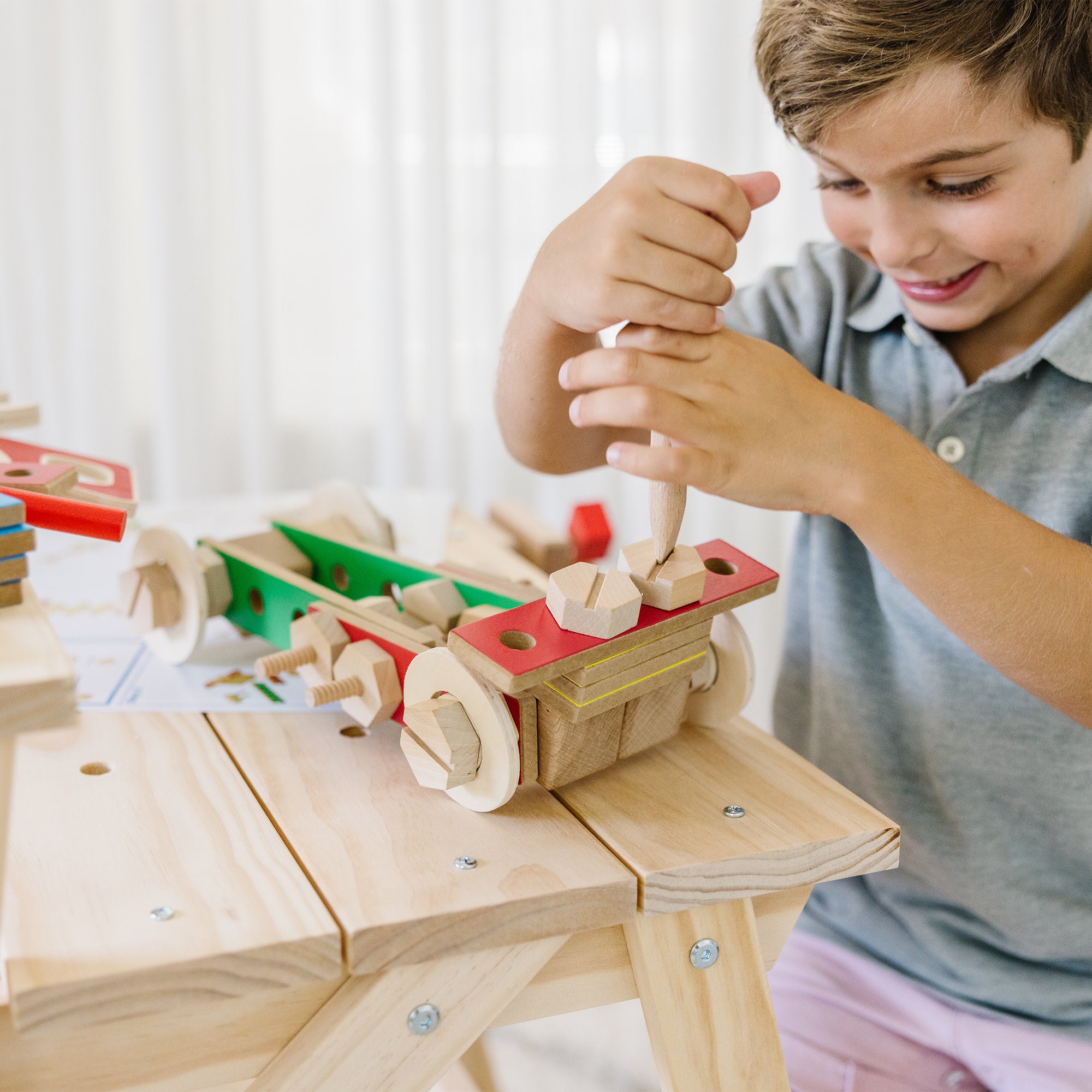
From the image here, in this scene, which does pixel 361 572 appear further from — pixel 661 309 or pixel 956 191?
pixel 956 191

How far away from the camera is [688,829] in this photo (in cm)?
49

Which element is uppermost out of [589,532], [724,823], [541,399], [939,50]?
[939,50]

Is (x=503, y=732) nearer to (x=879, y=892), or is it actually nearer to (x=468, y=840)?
(x=468, y=840)

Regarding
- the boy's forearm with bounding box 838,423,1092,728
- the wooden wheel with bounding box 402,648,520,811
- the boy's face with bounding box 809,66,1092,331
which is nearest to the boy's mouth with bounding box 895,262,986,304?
the boy's face with bounding box 809,66,1092,331

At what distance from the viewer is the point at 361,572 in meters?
0.70

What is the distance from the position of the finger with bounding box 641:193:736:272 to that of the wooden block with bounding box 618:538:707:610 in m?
0.14

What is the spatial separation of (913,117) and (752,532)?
4.53 ft

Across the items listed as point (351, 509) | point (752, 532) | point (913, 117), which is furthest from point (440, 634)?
point (752, 532)

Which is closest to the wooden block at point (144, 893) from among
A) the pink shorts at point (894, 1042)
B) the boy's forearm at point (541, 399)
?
the boy's forearm at point (541, 399)

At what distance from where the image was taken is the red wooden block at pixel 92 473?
1.72 ft

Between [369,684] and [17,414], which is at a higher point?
[17,414]

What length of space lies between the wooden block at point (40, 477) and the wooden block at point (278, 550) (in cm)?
21

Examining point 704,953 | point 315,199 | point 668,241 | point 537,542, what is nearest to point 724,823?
point 704,953

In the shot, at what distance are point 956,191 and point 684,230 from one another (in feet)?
0.73
